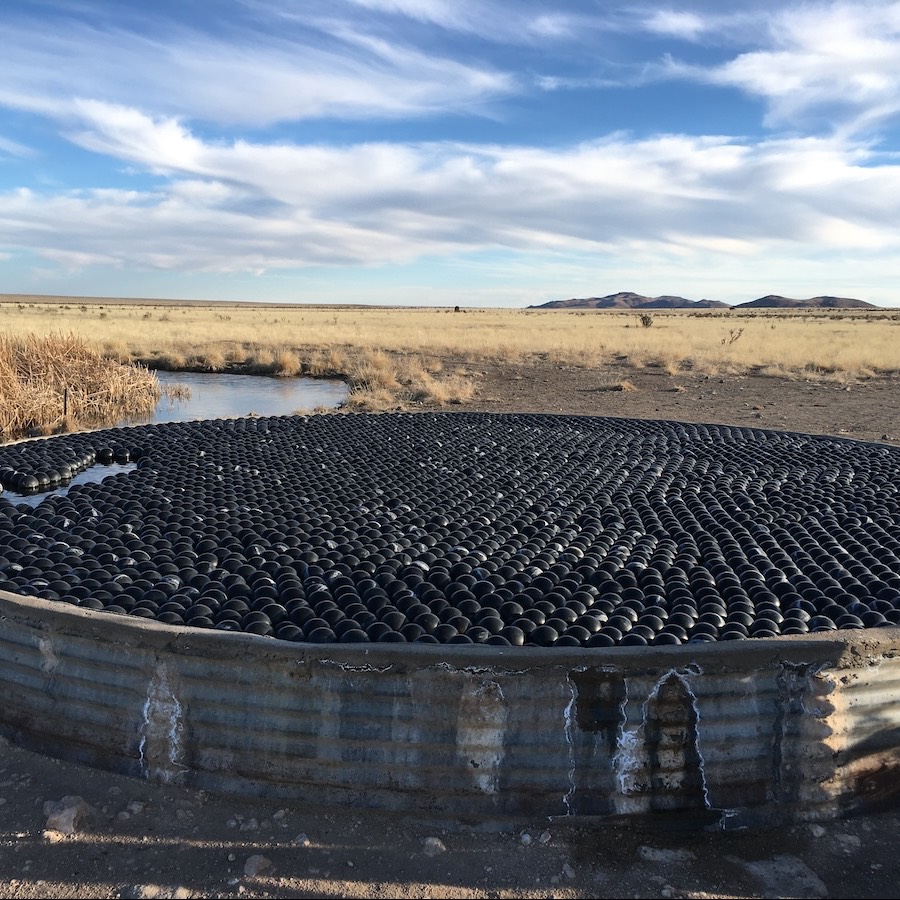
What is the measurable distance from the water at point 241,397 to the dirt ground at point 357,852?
39.5 feet

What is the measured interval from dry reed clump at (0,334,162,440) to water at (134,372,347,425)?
558mm

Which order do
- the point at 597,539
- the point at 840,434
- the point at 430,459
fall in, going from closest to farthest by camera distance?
the point at 597,539
the point at 430,459
the point at 840,434

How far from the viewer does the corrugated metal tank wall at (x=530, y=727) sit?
3.47 metres

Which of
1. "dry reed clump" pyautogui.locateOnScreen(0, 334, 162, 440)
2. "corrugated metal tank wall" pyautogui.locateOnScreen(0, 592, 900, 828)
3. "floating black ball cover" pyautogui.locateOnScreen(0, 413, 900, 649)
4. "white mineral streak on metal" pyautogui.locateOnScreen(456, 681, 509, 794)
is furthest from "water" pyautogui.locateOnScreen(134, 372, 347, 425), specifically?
"white mineral streak on metal" pyautogui.locateOnScreen(456, 681, 509, 794)

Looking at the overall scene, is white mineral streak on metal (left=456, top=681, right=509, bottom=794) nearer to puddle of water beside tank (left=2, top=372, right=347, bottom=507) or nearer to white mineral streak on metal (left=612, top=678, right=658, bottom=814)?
white mineral streak on metal (left=612, top=678, right=658, bottom=814)

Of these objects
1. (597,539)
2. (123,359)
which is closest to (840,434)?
(597,539)

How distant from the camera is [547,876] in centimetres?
309

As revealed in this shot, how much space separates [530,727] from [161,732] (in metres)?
1.60

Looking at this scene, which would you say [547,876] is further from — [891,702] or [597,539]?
[597,539]

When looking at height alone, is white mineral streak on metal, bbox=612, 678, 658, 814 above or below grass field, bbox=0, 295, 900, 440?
below

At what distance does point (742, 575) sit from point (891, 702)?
1.80 m

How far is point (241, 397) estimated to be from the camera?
66.9 ft

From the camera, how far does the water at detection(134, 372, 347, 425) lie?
56.9 feet

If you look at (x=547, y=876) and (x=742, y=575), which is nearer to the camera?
(x=547, y=876)
